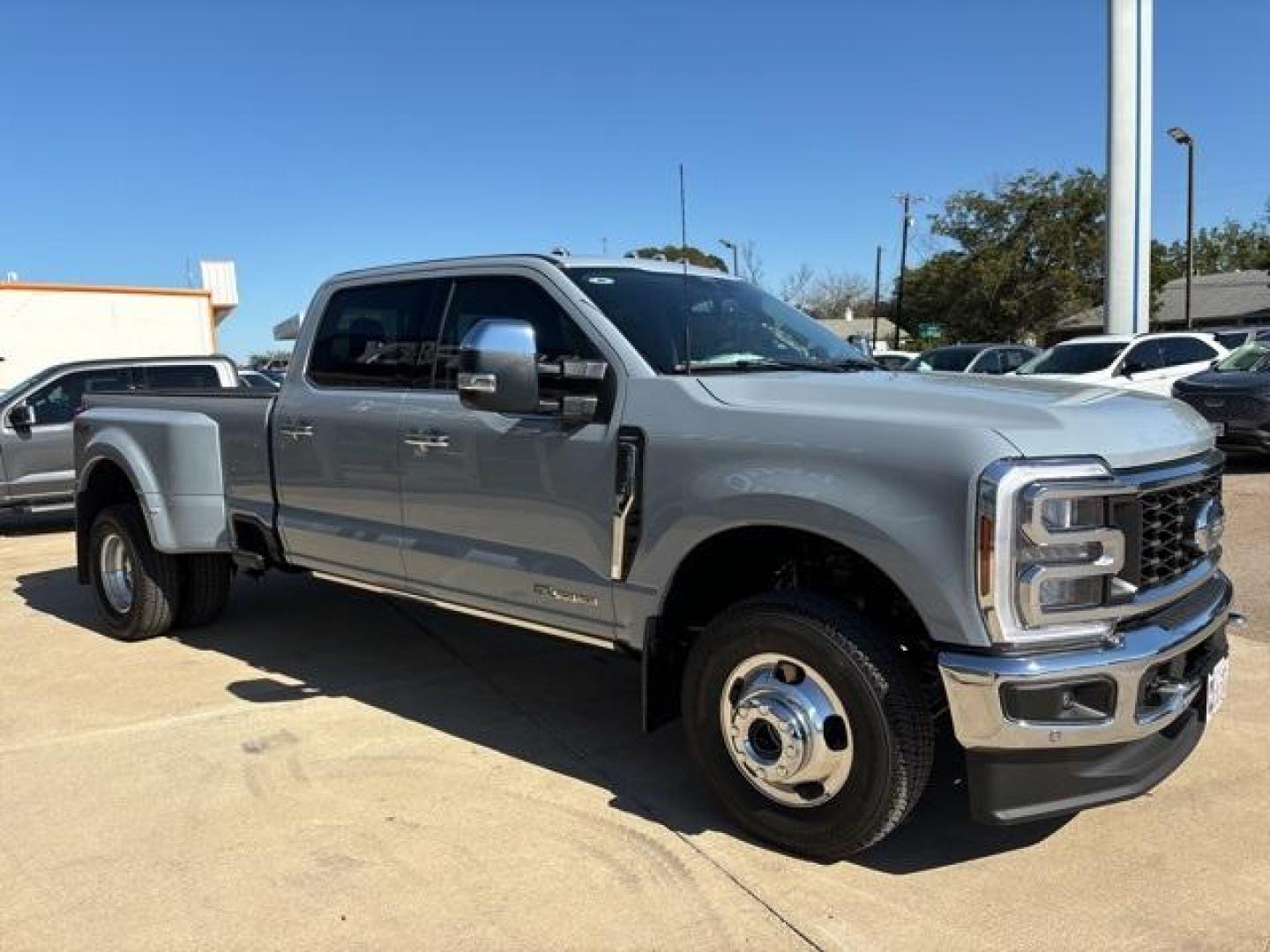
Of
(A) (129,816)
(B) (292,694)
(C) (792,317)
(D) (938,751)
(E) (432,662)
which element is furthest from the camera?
(E) (432,662)

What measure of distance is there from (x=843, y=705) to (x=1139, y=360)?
14.4 m

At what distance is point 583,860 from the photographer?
3.46m

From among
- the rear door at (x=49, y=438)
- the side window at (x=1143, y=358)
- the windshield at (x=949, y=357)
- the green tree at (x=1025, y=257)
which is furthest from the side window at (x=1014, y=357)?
the green tree at (x=1025, y=257)

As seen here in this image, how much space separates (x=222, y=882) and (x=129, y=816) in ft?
→ 2.39

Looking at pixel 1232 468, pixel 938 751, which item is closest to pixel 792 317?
pixel 938 751

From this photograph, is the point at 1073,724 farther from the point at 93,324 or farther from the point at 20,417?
the point at 93,324

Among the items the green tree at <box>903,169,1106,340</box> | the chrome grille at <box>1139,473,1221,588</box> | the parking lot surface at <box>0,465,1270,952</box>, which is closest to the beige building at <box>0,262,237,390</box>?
the parking lot surface at <box>0,465,1270,952</box>

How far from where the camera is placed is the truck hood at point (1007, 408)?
3002mm

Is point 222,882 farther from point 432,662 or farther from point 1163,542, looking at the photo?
point 1163,542

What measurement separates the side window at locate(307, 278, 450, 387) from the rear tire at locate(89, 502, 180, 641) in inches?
69.2

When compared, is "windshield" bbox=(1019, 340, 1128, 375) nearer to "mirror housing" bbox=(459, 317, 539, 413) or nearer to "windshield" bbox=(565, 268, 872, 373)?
"windshield" bbox=(565, 268, 872, 373)

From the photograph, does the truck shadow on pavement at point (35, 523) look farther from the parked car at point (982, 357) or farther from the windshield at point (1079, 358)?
the parked car at point (982, 357)

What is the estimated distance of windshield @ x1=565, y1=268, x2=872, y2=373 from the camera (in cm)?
396

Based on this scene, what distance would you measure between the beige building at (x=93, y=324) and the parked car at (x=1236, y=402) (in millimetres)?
20518
